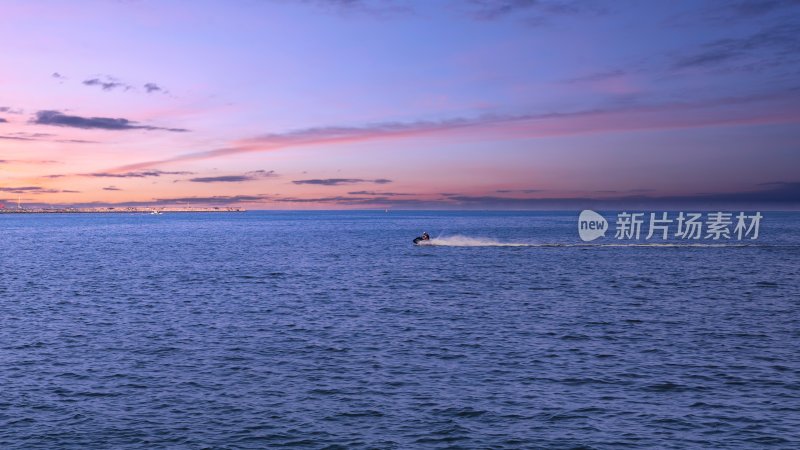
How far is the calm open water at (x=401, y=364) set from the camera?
100ft

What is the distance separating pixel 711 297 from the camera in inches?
2963

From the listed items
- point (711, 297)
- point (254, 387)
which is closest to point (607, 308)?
point (711, 297)

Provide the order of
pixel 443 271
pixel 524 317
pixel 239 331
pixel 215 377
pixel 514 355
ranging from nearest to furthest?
1. pixel 215 377
2. pixel 514 355
3. pixel 239 331
4. pixel 524 317
5. pixel 443 271

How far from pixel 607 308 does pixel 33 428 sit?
54022 millimetres

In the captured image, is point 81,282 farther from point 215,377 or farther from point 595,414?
point 595,414

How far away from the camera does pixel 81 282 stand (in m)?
91.3

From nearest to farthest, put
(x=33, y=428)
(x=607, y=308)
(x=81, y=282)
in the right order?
(x=33, y=428) < (x=607, y=308) < (x=81, y=282)

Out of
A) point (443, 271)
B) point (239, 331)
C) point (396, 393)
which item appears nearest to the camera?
point (396, 393)

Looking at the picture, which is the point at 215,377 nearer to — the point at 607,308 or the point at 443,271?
the point at 607,308

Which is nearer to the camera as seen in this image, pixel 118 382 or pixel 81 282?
pixel 118 382

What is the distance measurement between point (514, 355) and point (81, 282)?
70057 mm

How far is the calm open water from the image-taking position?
30.5 metres

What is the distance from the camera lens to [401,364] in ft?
141

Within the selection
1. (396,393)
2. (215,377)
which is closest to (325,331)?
(215,377)
